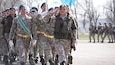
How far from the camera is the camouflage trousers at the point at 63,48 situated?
374 inches

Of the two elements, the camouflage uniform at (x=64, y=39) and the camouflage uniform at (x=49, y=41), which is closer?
the camouflage uniform at (x=64, y=39)

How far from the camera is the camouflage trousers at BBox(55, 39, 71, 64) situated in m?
9.51

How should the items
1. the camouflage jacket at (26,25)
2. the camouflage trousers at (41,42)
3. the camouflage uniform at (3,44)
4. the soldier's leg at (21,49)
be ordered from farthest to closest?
the camouflage uniform at (3,44) < the camouflage trousers at (41,42) < the camouflage jacket at (26,25) < the soldier's leg at (21,49)

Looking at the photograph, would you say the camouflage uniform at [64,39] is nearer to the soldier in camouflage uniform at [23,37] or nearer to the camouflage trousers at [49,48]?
the camouflage trousers at [49,48]

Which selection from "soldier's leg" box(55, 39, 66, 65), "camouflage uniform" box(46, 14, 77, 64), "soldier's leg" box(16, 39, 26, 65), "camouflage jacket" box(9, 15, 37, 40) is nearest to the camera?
"soldier's leg" box(55, 39, 66, 65)

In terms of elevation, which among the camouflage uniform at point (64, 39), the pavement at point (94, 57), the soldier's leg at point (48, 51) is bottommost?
the pavement at point (94, 57)

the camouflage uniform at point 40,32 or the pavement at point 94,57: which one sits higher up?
the camouflage uniform at point 40,32

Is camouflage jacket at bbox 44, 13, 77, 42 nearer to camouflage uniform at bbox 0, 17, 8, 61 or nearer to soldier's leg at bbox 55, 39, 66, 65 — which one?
soldier's leg at bbox 55, 39, 66, 65

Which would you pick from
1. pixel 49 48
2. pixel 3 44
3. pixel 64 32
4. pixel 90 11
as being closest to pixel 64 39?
pixel 64 32

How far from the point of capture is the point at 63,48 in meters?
9.64

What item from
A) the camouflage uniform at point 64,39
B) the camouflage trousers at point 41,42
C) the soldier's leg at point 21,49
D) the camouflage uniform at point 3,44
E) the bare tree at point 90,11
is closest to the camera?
the camouflage uniform at point 64,39

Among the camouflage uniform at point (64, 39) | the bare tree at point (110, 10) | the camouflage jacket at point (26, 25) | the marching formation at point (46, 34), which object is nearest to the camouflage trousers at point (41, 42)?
the marching formation at point (46, 34)

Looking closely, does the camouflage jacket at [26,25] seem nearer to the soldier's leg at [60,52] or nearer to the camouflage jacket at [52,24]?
the camouflage jacket at [52,24]

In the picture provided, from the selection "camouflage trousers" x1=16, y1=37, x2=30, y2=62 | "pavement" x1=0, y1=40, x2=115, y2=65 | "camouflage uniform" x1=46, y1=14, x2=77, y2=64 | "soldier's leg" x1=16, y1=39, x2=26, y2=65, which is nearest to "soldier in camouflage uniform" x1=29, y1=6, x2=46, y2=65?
"camouflage trousers" x1=16, y1=37, x2=30, y2=62
